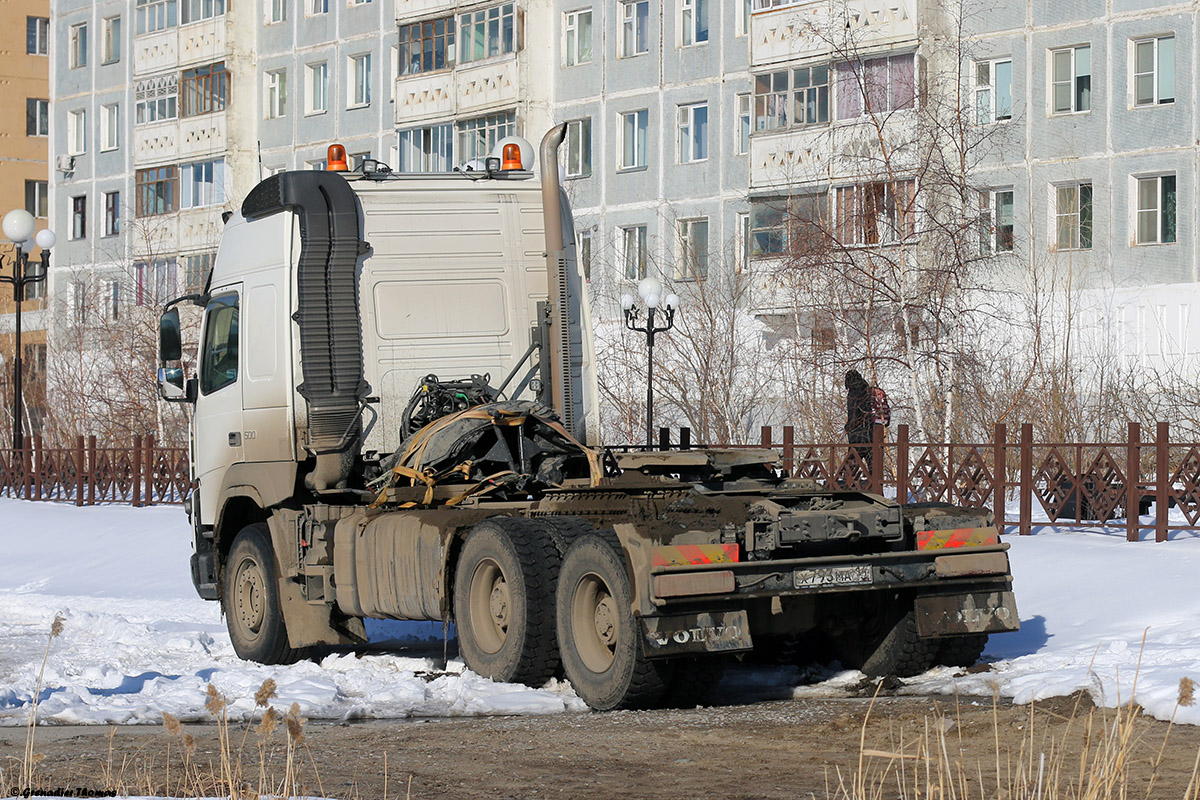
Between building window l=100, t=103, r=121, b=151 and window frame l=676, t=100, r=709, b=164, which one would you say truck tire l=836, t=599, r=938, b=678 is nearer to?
window frame l=676, t=100, r=709, b=164

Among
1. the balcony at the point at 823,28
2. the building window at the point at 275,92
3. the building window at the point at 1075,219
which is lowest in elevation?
the building window at the point at 1075,219

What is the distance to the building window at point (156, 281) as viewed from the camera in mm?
48906

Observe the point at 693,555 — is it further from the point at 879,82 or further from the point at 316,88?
the point at 316,88

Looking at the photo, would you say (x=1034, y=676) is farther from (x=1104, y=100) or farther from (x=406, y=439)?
(x=1104, y=100)

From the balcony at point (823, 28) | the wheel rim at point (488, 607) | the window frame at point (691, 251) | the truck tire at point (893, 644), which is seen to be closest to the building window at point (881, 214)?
the balcony at point (823, 28)

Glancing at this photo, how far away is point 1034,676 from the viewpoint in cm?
979

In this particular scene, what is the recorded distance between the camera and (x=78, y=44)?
205 feet

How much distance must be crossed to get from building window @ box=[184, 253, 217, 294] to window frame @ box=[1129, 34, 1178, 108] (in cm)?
2607

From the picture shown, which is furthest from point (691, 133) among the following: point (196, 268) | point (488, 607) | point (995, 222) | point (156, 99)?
point (488, 607)

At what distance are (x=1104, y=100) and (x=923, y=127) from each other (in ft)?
22.8

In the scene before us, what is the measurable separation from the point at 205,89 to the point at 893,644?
160ft

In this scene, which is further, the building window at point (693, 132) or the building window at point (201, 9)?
the building window at point (201, 9)

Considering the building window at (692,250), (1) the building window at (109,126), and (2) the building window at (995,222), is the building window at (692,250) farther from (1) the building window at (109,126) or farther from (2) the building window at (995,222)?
(1) the building window at (109,126)

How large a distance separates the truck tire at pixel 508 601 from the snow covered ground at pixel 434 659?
0.14m
